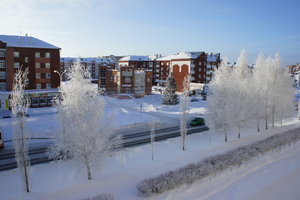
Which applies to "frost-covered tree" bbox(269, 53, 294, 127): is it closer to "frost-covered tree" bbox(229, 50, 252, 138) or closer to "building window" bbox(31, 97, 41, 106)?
"frost-covered tree" bbox(229, 50, 252, 138)

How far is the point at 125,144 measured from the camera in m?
22.2

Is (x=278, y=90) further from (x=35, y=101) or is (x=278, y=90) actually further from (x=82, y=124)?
(x=35, y=101)

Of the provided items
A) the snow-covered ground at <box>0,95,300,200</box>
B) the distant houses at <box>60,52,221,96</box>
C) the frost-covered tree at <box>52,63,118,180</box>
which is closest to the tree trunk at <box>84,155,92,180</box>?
the frost-covered tree at <box>52,63,118,180</box>

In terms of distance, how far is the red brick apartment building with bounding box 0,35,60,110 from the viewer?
37.8m

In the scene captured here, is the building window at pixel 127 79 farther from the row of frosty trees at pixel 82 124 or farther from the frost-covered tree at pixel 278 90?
the row of frosty trees at pixel 82 124

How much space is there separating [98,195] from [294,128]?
26.1 meters

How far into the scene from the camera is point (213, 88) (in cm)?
2481

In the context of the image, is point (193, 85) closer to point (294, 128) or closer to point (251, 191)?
point (294, 128)

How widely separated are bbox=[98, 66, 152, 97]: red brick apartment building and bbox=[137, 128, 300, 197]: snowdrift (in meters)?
35.2

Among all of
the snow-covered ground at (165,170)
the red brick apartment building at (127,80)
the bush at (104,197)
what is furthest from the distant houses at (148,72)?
the bush at (104,197)

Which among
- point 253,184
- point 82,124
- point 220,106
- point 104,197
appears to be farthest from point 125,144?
point 253,184

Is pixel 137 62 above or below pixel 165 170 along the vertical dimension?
above

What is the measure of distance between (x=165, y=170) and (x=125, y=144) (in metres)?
6.36

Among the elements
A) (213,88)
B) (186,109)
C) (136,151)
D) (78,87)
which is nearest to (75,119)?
(78,87)
